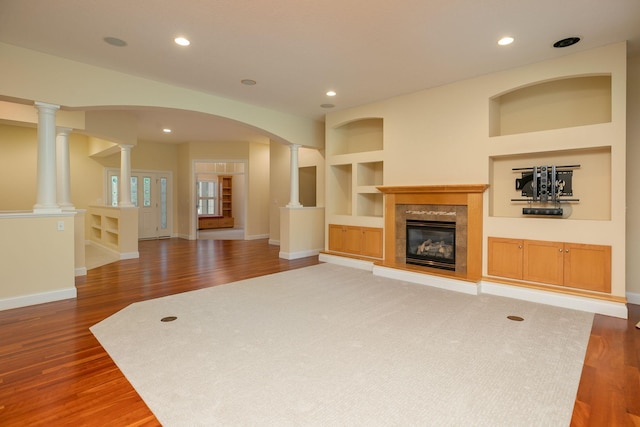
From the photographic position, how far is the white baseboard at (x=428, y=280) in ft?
15.0

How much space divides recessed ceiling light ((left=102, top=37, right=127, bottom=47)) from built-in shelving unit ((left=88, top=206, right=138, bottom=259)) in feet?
13.3

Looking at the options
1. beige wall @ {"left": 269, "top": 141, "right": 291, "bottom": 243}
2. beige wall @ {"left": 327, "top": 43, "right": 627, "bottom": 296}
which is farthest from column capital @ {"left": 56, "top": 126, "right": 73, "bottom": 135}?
beige wall @ {"left": 327, "top": 43, "right": 627, "bottom": 296}

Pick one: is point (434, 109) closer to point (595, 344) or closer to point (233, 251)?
point (595, 344)

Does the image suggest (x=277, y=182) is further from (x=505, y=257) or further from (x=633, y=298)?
(x=633, y=298)

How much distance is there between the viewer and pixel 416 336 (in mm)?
3082

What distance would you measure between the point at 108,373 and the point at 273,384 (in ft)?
4.04

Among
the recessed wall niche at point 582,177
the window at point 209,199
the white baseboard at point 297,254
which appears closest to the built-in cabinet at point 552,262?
the recessed wall niche at point 582,177

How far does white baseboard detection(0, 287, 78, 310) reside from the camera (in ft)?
12.6

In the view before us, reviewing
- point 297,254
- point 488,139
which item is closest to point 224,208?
point 297,254

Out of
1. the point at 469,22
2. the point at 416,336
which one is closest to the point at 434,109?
the point at 469,22

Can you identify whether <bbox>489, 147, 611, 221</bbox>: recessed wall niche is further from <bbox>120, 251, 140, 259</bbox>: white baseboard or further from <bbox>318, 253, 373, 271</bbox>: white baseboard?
<bbox>120, 251, 140, 259</bbox>: white baseboard

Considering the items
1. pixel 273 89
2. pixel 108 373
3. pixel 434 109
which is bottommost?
pixel 108 373

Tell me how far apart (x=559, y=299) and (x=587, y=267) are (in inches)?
19.1

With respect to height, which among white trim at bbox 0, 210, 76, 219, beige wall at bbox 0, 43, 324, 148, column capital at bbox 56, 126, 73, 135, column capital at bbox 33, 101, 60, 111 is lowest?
white trim at bbox 0, 210, 76, 219
